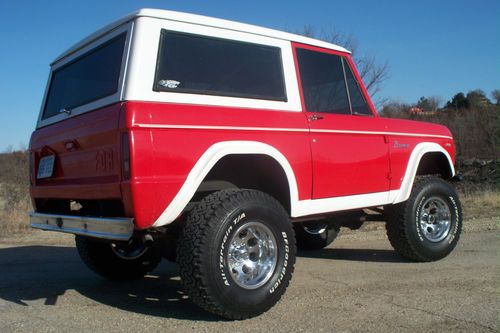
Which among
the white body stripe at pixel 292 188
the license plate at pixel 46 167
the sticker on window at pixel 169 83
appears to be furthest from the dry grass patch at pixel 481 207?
the license plate at pixel 46 167

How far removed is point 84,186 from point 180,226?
789mm

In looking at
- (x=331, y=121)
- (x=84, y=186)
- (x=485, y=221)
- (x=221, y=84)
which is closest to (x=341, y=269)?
(x=331, y=121)

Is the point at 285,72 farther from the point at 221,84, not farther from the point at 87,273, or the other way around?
the point at 87,273

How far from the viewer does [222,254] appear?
11.3 feet

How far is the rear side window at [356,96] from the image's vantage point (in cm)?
499

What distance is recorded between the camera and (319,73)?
4.73 m

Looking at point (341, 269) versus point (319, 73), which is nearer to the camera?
point (319, 73)

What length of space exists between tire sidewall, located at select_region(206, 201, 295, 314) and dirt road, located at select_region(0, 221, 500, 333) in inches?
6.1

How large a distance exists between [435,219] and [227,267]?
10.5ft

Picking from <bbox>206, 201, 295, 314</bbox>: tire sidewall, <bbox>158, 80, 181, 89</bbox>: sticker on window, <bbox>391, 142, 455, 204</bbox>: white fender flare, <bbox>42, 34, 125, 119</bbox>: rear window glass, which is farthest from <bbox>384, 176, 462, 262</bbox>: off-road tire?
<bbox>42, 34, 125, 119</bbox>: rear window glass

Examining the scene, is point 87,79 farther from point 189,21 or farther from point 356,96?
point 356,96

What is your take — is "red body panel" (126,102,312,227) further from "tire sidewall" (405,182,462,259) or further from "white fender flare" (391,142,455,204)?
"tire sidewall" (405,182,462,259)

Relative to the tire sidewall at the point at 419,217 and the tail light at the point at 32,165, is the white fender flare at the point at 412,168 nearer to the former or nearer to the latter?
the tire sidewall at the point at 419,217

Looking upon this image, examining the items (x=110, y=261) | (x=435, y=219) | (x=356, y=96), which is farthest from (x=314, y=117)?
(x=110, y=261)
